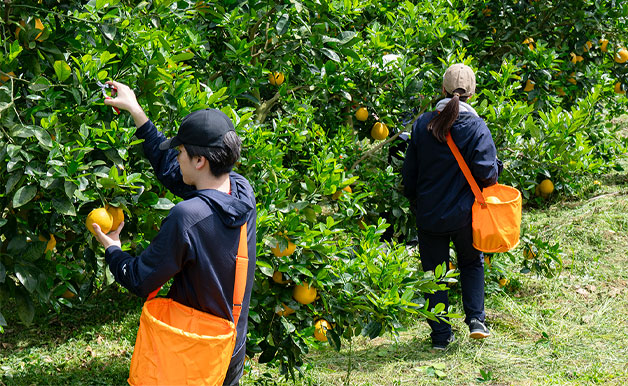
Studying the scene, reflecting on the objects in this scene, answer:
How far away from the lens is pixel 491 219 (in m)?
3.89

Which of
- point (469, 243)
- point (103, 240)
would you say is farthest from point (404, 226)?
point (103, 240)

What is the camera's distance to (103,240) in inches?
94.3

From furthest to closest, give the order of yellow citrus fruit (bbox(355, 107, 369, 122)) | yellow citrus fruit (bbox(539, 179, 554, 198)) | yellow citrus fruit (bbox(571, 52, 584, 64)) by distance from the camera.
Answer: yellow citrus fruit (bbox(571, 52, 584, 64))
yellow citrus fruit (bbox(539, 179, 554, 198))
yellow citrus fruit (bbox(355, 107, 369, 122))

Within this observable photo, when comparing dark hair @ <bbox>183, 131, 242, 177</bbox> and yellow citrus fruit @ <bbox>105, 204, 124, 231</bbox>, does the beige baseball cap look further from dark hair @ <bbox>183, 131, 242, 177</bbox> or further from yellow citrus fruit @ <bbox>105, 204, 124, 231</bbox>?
yellow citrus fruit @ <bbox>105, 204, 124, 231</bbox>

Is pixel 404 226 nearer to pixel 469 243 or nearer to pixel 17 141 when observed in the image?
pixel 469 243

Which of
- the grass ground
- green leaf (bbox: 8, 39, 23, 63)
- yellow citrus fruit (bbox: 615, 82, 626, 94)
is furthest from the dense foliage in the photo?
yellow citrus fruit (bbox: 615, 82, 626, 94)

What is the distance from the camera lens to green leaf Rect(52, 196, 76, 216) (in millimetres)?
2576

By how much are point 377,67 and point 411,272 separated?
1.66 metres

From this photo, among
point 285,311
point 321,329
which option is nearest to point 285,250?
point 285,311

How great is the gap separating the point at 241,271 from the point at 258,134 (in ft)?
3.66

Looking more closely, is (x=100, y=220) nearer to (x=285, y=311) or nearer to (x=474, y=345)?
(x=285, y=311)

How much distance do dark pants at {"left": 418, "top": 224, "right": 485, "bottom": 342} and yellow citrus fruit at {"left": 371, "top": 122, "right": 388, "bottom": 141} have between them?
0.95 metres

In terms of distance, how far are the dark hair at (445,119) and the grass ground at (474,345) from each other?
129 centimetres

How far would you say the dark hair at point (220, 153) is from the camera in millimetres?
2271
